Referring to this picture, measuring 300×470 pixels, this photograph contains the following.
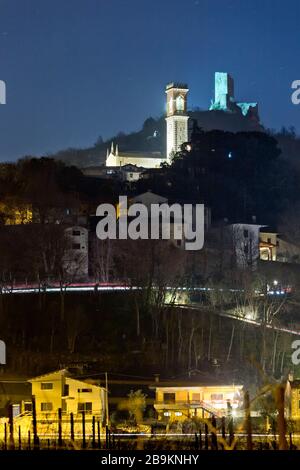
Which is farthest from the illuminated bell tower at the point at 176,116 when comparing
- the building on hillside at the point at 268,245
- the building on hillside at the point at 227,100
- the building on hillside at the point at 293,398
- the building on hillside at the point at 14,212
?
the building on hillside at the point at 293,398

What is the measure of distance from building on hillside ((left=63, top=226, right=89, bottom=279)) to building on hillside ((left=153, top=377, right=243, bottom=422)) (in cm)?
681

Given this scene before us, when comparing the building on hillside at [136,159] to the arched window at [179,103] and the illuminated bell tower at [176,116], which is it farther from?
the arched window at [179,103]

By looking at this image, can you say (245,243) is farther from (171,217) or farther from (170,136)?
(170,136)

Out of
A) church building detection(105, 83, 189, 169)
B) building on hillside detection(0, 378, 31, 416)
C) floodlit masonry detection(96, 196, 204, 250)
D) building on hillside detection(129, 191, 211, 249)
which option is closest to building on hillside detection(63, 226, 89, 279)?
floodlit masonry detection(96, 196, 204, 250)

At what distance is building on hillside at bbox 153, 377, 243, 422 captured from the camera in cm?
1238

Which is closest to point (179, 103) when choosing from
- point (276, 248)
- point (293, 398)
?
point (276, 248)

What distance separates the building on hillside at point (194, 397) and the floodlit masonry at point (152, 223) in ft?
24.3

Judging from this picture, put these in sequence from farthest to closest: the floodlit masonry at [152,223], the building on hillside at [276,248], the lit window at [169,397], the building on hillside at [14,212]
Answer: the building on hillside at [276,248]
the building on hillside at [14,212]
the floodlit masonry at [152,223]
the lit window at [169,397]

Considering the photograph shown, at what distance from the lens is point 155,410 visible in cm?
1255

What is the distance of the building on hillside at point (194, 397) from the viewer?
40.6 feet

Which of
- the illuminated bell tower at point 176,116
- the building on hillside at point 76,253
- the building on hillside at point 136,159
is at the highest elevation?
the illuminated bell tower at point 176,116

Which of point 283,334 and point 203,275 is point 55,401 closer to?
point 283,334

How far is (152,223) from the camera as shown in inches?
840

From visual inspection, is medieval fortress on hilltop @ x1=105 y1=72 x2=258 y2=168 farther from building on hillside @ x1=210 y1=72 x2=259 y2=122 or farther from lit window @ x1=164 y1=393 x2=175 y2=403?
lit window @ x1=164 y1=393 x2=175 y2=403
